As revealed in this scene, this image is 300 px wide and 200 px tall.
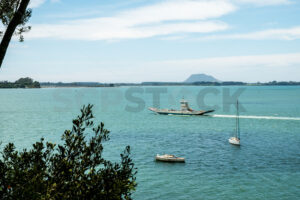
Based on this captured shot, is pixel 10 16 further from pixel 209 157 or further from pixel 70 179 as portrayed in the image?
pixel 209 157

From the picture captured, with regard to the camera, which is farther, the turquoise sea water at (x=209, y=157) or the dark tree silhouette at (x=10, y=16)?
the turquoise sea water at (x=209, y=157)

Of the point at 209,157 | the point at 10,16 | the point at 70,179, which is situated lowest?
the point at 209,157

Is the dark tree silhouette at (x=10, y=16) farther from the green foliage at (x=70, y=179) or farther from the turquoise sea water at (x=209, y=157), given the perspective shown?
the turquoise sea water at (x=209, y=157)

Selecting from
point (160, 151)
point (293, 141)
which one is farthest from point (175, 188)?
point (293, 141)

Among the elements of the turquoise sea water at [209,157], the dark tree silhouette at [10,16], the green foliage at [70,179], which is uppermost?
the dark tree silhouette at [10,16]

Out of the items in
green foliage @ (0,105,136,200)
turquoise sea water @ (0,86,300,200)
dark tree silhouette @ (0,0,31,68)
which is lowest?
turquoise sea water @ (0,86,300,200)

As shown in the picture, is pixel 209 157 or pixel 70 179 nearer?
pixel 70 179

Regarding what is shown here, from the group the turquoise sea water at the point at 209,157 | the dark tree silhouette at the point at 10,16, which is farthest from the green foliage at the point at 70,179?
the turquoise sea water at the point at 209,157

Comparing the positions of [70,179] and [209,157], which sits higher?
[70,179]

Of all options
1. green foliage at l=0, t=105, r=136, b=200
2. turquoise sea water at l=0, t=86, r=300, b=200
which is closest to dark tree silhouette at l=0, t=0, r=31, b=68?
green foliage at l=0, t=105, r=136, b=200

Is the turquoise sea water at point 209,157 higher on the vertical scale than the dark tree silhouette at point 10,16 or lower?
lower

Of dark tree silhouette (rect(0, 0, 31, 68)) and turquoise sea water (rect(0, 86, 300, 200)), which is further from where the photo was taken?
turquoise sea water (rect(0, 86, 300, 200))

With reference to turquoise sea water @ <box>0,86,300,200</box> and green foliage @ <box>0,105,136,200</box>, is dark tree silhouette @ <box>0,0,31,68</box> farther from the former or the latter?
turquoise sea water @ <box>0,86,300,200</box>

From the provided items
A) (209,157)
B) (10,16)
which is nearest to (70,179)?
(10,16)
